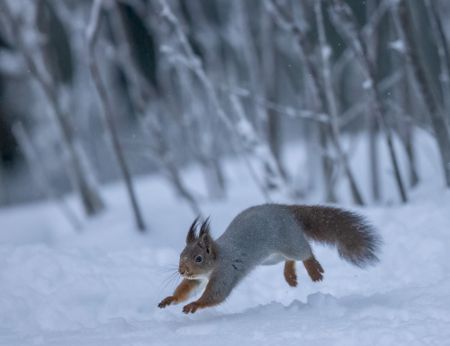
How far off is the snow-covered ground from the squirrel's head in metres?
0.23

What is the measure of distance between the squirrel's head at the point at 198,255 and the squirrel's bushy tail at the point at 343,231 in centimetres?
54

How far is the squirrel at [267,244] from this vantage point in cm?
321

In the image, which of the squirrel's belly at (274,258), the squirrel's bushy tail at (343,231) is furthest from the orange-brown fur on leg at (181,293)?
the squirrel's bushy tail at (343,231)

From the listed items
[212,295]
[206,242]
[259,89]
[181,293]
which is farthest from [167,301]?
[259,89]

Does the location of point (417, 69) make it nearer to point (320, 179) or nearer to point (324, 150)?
point (324, 150)

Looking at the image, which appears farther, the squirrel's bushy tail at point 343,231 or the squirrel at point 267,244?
the squirrel's bushy tail at point 343,231

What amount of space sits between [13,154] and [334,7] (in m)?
11.1

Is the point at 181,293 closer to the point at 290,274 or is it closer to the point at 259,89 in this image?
the point at 290,274

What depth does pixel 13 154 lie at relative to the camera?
14797mm

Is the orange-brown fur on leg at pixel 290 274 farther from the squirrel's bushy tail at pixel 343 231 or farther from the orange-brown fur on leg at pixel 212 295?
the orange-brown fur on leg at pixel 212 295

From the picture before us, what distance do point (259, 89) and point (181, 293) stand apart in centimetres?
535

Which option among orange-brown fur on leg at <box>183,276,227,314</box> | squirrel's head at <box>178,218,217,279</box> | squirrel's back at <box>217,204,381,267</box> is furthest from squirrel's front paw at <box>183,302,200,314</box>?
squirrel's back at <box>217,204,381,267</box>

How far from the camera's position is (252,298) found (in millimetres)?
4004

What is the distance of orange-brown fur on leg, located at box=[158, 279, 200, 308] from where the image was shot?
3.22m
